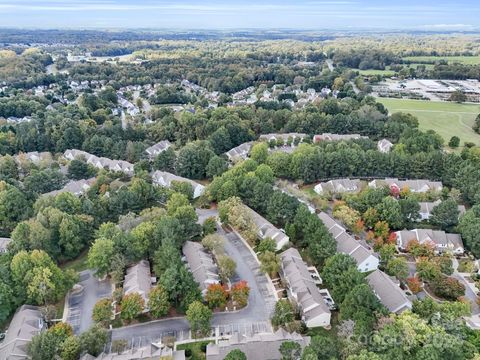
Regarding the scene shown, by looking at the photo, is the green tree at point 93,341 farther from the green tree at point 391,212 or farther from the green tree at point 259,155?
the green tree at point 259,155

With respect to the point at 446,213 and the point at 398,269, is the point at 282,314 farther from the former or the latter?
the point at 446,213

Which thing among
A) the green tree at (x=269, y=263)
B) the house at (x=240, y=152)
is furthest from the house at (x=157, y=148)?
the green tree at (x=269, y=263)

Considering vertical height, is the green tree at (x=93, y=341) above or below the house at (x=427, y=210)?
above

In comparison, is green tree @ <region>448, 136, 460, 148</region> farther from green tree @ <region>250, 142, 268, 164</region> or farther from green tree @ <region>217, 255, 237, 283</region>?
green tree @ <region>217, 255, 237, 283</region>

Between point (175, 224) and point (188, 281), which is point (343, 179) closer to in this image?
point (175, 224)

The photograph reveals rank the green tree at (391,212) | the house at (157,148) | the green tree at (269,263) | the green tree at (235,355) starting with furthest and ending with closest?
the house at (157,148), the green tree at (391,212), the green tree at (269,263), the green tree at (235,355)

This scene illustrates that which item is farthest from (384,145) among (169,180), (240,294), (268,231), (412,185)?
(240,294)

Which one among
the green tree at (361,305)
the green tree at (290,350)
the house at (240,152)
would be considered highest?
the green tree at (361,305)
